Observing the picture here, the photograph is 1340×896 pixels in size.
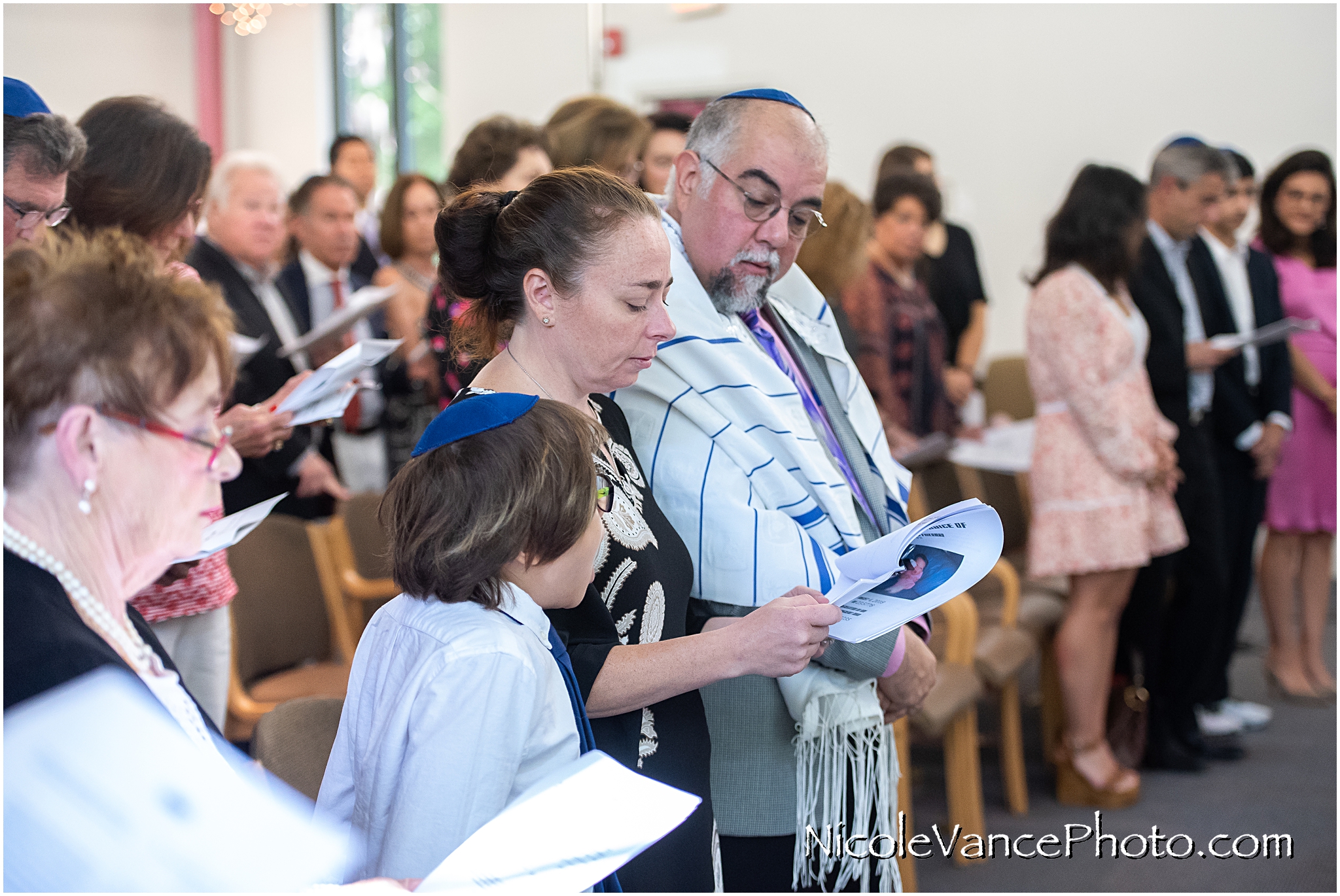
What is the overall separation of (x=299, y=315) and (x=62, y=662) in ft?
9.74

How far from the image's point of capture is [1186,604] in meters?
3.64

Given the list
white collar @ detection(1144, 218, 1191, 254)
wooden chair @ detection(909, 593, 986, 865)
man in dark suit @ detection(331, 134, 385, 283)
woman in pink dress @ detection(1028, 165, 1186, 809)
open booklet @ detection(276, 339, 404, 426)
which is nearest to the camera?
open booklet @ detection(276, 339, 404, 426)

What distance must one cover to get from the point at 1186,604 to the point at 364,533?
8.18ft

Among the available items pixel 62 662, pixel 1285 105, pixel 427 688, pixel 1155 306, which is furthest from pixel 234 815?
pixel 1285 105

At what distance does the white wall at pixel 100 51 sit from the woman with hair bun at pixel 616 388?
22.4ft

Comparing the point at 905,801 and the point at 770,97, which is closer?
the point at 770,97

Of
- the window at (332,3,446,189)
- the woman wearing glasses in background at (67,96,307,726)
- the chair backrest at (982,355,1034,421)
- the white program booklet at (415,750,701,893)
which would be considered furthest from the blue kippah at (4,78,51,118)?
the window at (332,3,446,189)

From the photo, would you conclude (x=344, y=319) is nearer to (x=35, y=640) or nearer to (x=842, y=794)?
(x=842, y=794)

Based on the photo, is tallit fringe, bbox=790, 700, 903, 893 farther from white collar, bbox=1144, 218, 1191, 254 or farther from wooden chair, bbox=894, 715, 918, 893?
white collar, bbox=1144, 218, 1191, 254

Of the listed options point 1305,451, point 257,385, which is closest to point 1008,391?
point 1305,451

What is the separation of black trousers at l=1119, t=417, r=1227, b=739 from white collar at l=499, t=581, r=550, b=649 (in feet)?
8.97

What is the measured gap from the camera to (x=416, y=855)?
109cm

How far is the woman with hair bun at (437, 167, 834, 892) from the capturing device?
1.32 m

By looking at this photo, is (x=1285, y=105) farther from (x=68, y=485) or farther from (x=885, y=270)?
(x=68, y=485)
